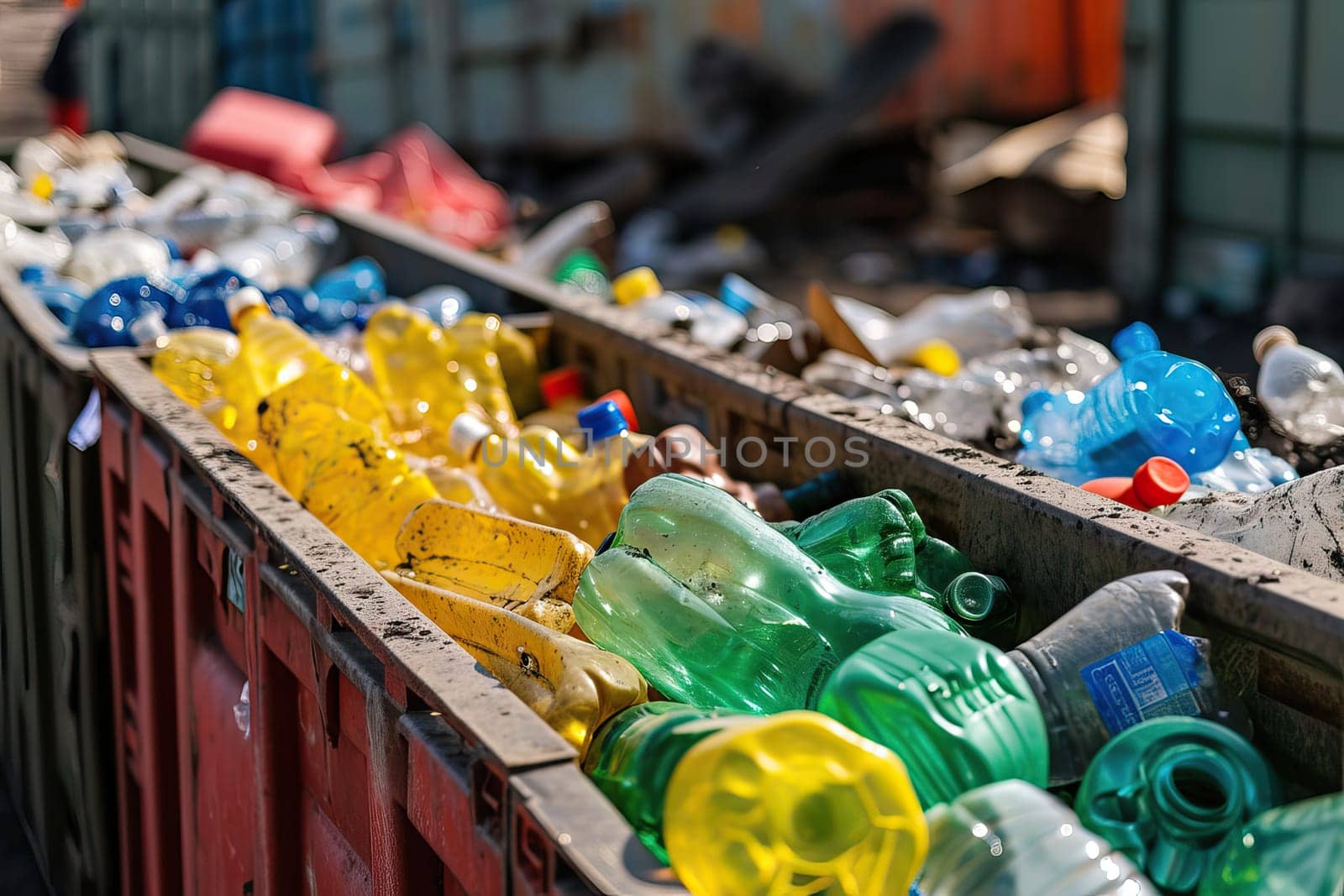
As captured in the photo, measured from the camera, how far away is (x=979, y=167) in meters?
12.1

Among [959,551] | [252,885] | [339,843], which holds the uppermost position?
[959,551]

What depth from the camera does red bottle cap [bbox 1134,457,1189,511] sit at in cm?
235

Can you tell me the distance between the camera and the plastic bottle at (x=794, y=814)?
137 centimetres

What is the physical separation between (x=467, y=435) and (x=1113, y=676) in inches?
61.2

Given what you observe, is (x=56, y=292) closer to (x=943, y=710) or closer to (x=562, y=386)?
(x=562, y=386)

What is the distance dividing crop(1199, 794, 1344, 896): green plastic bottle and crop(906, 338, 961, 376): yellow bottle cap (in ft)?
8.06

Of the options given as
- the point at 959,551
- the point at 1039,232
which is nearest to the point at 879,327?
the point at 959,551

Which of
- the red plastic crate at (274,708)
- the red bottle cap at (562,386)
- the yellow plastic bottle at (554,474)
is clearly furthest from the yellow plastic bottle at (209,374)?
the red bottle cap at (562,386)

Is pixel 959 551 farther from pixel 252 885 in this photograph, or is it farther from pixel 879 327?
pixel 879 327

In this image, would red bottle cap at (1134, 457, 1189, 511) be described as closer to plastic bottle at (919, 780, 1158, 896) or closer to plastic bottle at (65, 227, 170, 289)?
plastic bottle at (919, 780, 1158, 896)

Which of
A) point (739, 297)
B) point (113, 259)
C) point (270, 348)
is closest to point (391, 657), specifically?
point (270, 348)

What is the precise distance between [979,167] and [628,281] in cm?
806

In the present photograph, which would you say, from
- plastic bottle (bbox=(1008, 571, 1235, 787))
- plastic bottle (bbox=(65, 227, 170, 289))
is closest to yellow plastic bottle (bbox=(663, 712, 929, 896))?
plastic bottle (bbox=(1008, 571, 1235, 787))

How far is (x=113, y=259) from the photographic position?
5.33 meters
